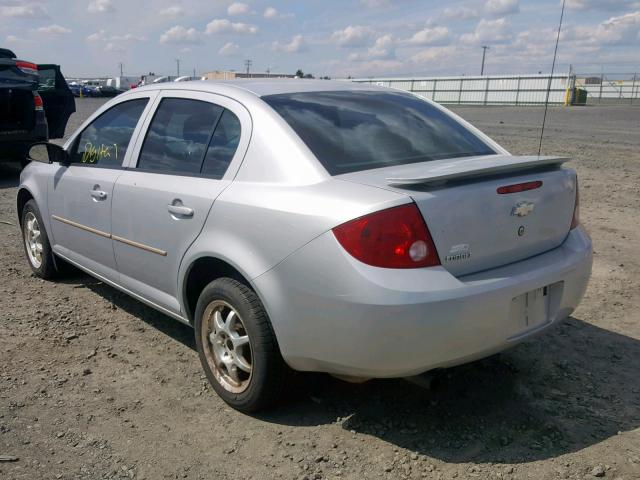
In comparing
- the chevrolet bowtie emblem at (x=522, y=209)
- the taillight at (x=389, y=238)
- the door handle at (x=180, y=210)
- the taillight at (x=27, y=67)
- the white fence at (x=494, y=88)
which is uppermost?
the white fence at (x=494, y=88)

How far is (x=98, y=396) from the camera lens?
3447mm

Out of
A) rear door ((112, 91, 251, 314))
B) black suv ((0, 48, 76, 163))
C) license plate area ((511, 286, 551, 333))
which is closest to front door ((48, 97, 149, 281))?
rear door ((112, 91, 251, 314))

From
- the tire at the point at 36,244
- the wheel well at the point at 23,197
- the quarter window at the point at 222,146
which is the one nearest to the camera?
the quarter window at the point at 222,146

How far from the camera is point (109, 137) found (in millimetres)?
4348

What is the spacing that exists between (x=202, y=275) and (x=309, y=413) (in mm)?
943

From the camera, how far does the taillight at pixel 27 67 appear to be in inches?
399

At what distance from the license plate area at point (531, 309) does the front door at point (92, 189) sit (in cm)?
258

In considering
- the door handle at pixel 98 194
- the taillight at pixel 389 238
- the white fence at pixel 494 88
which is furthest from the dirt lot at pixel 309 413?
the white fence at pixel 494 88

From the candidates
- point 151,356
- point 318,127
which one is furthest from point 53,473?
point 318,127

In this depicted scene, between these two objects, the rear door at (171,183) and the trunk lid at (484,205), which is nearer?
the trunk lid at (484,205)

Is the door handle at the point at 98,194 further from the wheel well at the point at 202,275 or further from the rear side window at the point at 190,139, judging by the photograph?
the wheel well at the point at 202,275

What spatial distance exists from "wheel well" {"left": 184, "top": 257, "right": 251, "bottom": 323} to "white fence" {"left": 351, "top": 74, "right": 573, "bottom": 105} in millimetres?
42127

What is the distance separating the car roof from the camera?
3.57m

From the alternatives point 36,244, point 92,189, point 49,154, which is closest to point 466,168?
point 92,189
